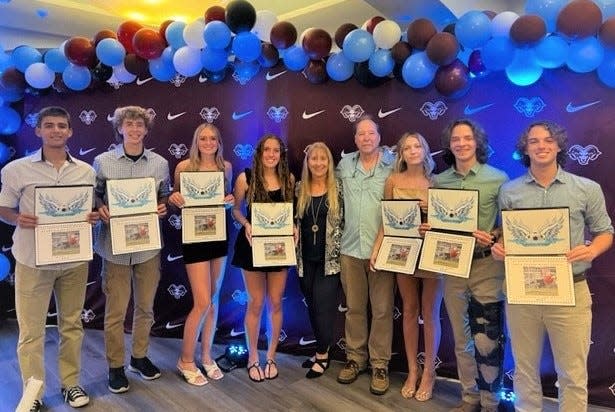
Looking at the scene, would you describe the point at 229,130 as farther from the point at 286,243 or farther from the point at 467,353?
the point at 467,353

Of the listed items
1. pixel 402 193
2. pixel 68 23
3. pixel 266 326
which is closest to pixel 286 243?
pixel 402 193

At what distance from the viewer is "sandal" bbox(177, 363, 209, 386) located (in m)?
2.85

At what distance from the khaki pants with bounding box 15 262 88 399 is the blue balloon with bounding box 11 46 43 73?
1823 mm

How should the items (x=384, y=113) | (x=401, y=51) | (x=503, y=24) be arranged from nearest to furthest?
(x=503, y=24) → (x=401, y=51) → (x=384, y=113)

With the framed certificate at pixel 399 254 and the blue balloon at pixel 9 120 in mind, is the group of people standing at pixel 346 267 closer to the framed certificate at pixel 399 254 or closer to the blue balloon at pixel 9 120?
the framed certificate at pixel 399 254

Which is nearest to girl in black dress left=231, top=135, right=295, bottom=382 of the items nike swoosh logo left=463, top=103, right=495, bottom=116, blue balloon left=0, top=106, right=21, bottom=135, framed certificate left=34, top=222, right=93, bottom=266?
framed certificate left=34, top=222, right=93, bottom=266

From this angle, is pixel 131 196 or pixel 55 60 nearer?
pixel 131 196

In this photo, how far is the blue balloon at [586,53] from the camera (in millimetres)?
2252

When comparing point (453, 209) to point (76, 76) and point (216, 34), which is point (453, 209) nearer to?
point (216, 34)

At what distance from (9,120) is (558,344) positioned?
13.6ft

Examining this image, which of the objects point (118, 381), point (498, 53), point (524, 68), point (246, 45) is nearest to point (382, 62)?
point (498, 53)

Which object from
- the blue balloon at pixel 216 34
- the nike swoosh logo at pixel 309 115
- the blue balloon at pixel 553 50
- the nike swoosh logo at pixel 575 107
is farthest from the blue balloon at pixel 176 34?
the nike swoosh logo at pixel 575 107

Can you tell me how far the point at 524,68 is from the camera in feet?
8.08

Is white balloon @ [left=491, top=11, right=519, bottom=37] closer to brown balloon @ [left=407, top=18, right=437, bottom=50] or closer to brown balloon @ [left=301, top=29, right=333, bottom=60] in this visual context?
brown balloon @ [left=407, top=18, right=437, bottom=50]
